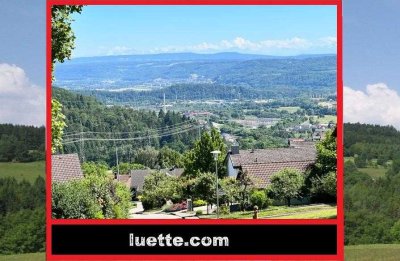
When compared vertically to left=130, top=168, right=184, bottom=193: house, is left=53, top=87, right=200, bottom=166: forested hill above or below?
above

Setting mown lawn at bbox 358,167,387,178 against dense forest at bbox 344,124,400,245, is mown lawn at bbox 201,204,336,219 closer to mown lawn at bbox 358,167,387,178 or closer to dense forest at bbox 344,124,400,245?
dense forest at bbox 344,124,400,245

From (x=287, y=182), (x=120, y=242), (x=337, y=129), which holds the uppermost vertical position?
(x=337, y=129)

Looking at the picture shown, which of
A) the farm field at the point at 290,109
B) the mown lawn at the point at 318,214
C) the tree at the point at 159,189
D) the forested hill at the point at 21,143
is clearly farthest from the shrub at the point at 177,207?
the forested hill at the point at 21,143

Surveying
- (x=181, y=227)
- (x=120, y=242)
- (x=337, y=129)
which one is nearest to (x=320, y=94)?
(x=337, y=129)

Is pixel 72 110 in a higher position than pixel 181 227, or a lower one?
higher

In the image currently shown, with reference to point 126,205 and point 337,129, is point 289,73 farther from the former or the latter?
point 126,205

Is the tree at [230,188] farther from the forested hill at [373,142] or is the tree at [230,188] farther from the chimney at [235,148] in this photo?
the forested hill at [373,142]

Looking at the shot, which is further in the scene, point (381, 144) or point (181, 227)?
point (381, 144)

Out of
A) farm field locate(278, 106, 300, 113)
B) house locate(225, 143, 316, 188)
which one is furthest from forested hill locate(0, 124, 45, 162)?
farm field locate(278, 106, 300, 113)
